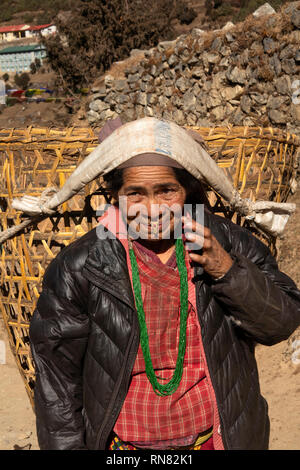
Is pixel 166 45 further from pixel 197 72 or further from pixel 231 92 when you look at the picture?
pixel 231 92

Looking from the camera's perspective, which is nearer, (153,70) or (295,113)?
(295,113)

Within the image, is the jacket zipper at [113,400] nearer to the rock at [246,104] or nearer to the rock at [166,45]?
the rock at [246,104]

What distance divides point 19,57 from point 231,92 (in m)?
52.7

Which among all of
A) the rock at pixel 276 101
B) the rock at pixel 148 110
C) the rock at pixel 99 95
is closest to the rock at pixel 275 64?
the rock at pixel 276 101

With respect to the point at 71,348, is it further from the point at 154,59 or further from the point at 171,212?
the point at 154,59

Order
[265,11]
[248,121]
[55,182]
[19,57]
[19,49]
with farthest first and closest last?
[19,57] < [19,49] < [265,11] < [248,121] < [55,182]

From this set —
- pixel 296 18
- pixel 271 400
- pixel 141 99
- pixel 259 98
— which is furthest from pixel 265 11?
pixel 271 400

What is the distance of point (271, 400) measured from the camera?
3.30 metres

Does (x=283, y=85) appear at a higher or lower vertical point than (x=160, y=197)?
higher

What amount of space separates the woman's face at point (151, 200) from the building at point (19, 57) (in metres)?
55.5

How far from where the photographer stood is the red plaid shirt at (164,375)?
1.56 meters

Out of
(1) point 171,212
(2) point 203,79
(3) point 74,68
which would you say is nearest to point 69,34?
(3) point 74,68

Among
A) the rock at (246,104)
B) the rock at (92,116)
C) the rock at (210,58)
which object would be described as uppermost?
the rock at (210,58)

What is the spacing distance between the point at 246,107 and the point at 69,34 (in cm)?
1550
